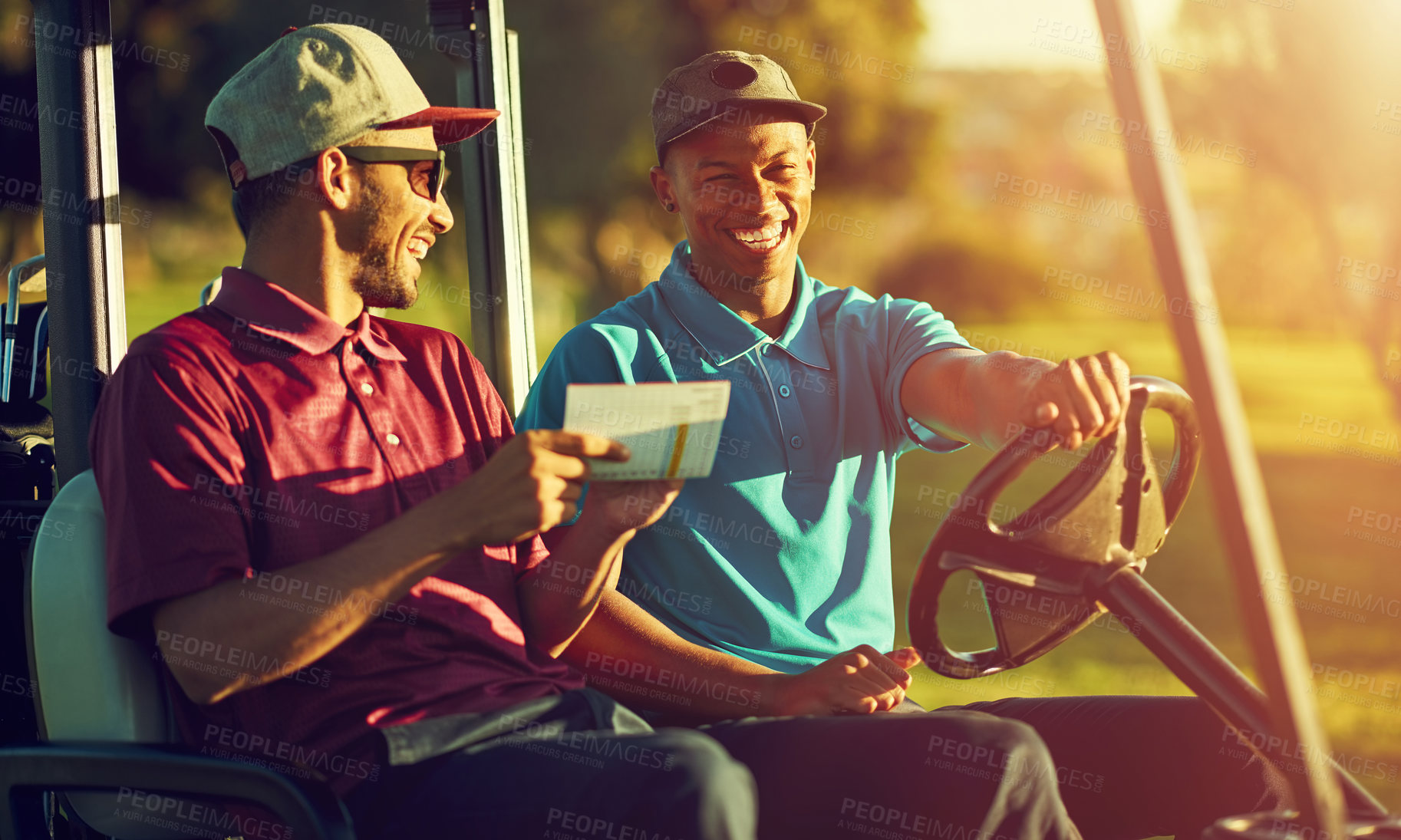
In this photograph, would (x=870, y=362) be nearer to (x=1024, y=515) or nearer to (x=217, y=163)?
(x=1024, y=515)

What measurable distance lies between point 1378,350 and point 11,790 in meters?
8.85

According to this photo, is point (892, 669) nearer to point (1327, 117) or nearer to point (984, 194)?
point (1327, 117)

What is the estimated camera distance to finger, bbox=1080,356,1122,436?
1.60 metres

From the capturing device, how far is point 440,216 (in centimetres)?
187

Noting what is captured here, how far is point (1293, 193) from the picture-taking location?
956 cm

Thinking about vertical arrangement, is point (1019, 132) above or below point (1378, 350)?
above

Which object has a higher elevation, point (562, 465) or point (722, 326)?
point (722, 326)

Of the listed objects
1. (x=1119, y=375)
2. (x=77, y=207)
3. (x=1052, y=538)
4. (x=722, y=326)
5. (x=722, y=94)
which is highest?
(x=722, y=94)

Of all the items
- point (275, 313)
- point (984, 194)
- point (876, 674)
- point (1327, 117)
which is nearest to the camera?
point (275, 313)

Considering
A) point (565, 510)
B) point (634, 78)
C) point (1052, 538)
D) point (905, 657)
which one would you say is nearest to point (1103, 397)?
point (1052, 538)

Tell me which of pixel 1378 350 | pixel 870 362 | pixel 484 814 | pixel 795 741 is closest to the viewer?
pixel 484 814

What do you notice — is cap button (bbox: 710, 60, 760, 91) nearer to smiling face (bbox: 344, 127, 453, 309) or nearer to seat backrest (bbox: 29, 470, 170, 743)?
smiling face (bbox: 344, 127, 453, 309)

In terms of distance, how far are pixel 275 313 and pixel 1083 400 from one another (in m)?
1.15

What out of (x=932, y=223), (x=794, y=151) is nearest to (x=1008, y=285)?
(x=932, y=223)
